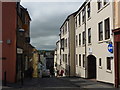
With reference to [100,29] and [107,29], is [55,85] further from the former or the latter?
[100,29]

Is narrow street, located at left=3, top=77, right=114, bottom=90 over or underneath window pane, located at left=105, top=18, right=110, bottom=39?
underneath

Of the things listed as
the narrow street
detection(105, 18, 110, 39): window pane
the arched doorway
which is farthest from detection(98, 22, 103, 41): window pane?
the arched doorway

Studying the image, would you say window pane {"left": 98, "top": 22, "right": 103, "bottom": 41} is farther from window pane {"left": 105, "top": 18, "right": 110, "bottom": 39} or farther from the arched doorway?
the arched doorway

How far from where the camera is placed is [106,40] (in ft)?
57.8

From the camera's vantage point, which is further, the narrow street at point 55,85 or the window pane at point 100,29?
the window pane at point 100,29

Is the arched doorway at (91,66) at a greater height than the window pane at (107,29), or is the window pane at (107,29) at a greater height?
the window pane at (107,29)

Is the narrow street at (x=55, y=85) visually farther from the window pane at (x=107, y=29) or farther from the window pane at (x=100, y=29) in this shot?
the window pane at (x=100, y=29)

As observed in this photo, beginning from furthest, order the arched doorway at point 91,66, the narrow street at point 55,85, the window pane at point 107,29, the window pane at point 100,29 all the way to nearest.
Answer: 1. the arched doorway at point 91,66
2. the window pane at point 100,29
3. the window pane at point 107,29
4. the narrow street at point 55,85

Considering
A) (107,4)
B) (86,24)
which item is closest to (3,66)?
(107,4)

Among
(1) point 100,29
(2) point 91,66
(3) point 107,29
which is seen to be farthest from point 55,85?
(2) point 91,66

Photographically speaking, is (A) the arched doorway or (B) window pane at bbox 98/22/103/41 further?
(A) the arched doorway

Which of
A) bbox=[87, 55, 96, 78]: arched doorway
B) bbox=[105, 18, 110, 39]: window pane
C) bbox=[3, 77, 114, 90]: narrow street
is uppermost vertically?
bbox=[105, 18, 110, 39]: window pane

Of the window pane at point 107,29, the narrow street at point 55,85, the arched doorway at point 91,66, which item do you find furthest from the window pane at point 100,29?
the arched doorway at point 91,66

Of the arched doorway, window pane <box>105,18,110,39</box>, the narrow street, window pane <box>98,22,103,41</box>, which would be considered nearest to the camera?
the narrow street
